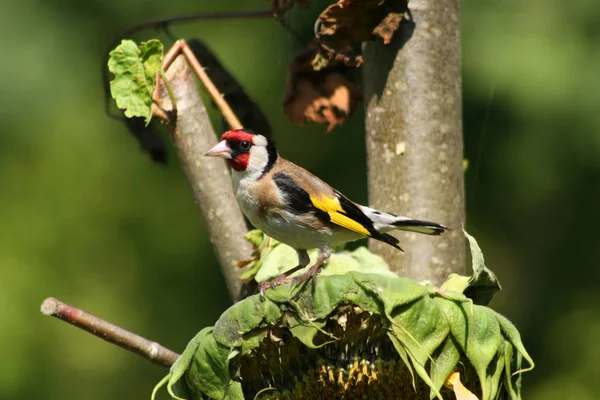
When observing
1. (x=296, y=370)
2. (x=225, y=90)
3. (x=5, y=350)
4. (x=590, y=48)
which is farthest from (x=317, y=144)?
(x=296, y=370)

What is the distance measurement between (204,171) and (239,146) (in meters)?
0.15

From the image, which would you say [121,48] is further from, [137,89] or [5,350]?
[5,350]

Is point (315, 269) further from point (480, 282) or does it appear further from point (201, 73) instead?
point (201, 73)

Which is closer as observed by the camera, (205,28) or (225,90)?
(225,90)

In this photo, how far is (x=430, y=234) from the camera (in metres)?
2.69

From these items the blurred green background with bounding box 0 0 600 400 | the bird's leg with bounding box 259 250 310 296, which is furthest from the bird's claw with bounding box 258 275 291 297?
the blurred green background with bounding box 0 0 600 400

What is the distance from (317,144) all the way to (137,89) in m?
2.74

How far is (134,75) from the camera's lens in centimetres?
283

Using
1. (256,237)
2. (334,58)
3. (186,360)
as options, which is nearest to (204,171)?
(256,237)

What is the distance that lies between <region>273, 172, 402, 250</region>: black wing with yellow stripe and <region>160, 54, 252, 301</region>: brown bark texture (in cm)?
17

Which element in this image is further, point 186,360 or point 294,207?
point 294,207

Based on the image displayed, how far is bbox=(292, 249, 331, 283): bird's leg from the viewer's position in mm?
2257

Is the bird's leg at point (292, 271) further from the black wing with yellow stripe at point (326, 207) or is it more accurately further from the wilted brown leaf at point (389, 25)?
the wilted brown leaf at point (389, 25)

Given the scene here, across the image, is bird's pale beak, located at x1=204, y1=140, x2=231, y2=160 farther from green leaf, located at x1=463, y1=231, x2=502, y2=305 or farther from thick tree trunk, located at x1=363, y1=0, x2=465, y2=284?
green leaf, located at x1=463, y1=231, x2=502, y2=305
